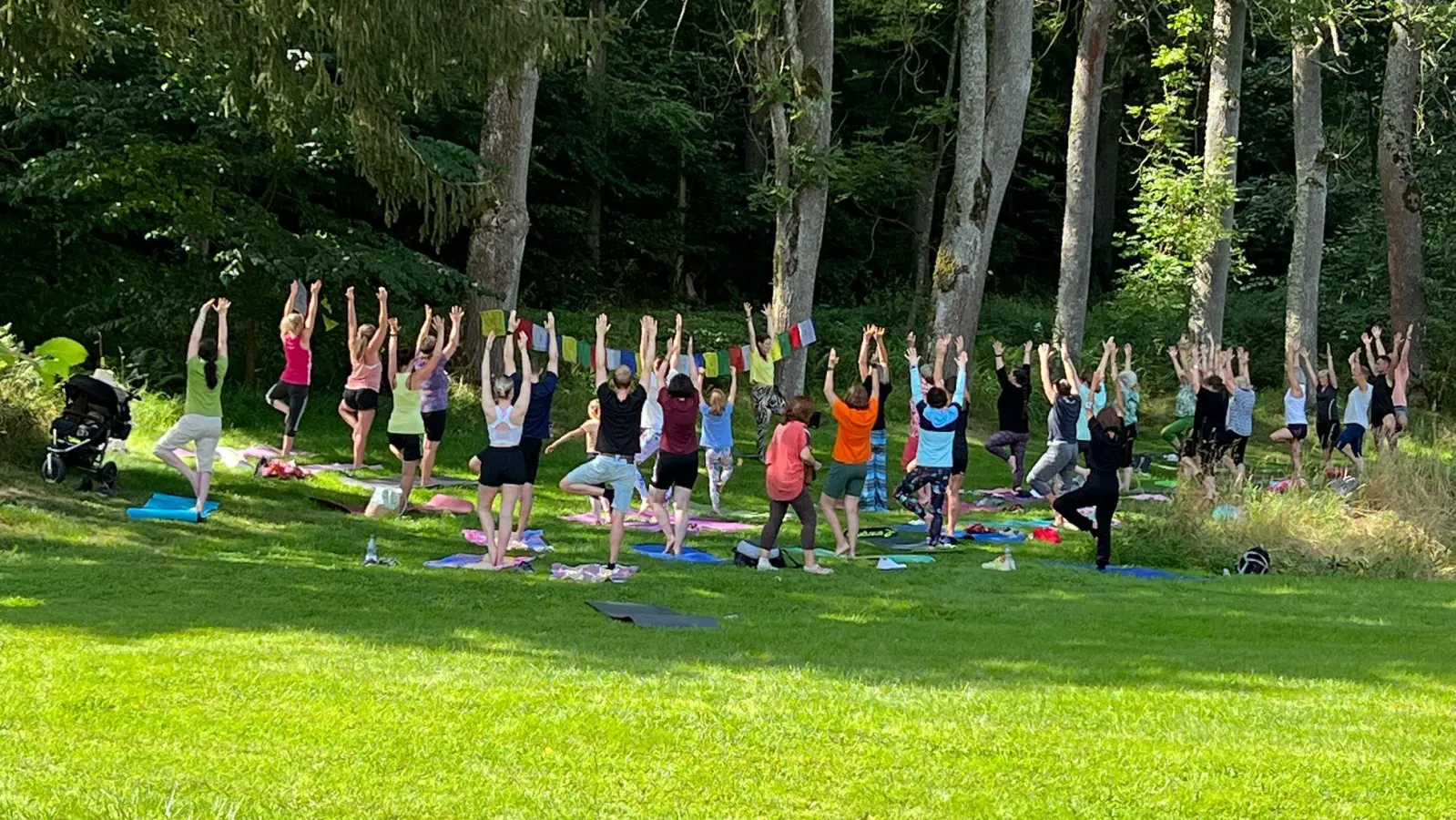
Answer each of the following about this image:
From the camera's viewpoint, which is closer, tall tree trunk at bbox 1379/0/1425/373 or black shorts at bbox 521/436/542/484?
black shorts at bbox 521/436/542/484

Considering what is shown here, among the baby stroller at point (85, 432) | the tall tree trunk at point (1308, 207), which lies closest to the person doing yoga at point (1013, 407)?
the baby stroller at point (85, 432)

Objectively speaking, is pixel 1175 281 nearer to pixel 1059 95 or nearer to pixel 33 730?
pixel 1059 95

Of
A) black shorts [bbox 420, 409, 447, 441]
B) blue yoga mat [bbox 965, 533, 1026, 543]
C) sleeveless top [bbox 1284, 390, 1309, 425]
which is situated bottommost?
blue yoga mat [bbox 965, 533, 1026, 543]

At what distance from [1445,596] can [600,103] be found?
21720 mm

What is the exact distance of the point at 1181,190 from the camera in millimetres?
27484

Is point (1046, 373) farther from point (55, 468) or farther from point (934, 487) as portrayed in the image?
point (55, 468)

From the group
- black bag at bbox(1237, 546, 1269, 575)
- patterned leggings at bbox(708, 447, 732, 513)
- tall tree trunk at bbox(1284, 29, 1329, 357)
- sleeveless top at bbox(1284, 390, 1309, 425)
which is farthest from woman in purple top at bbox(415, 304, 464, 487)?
tall tree trunk at bbox(1284, 29, 1329, 357)

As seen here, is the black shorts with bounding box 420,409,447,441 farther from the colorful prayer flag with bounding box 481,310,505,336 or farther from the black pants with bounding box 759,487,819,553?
the black pants with bounding box 759,487,819,553

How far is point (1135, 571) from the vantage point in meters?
13.5

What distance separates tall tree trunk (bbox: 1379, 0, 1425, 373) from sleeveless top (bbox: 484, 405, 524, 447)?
68.8ft

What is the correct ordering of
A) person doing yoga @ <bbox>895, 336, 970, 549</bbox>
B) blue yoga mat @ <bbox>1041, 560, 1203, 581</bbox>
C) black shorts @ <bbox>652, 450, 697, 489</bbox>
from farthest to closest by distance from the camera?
1. person doing yoga @ <bbox>895, 336, 970, 549</bbox>
2. blue yoga mat @ <bbox>1041, 560, 1203, 581</bbox>
3. black shorts @ <bbox>652, 450, 697, 489</bbox>

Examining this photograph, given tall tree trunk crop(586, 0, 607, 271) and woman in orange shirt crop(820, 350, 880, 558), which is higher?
tall tree trunk crop(586, 0, 607, 271)

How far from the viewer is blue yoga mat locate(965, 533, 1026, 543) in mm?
15273

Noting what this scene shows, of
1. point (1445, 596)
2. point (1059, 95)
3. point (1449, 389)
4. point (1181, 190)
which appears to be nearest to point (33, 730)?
point (1445, 596)
